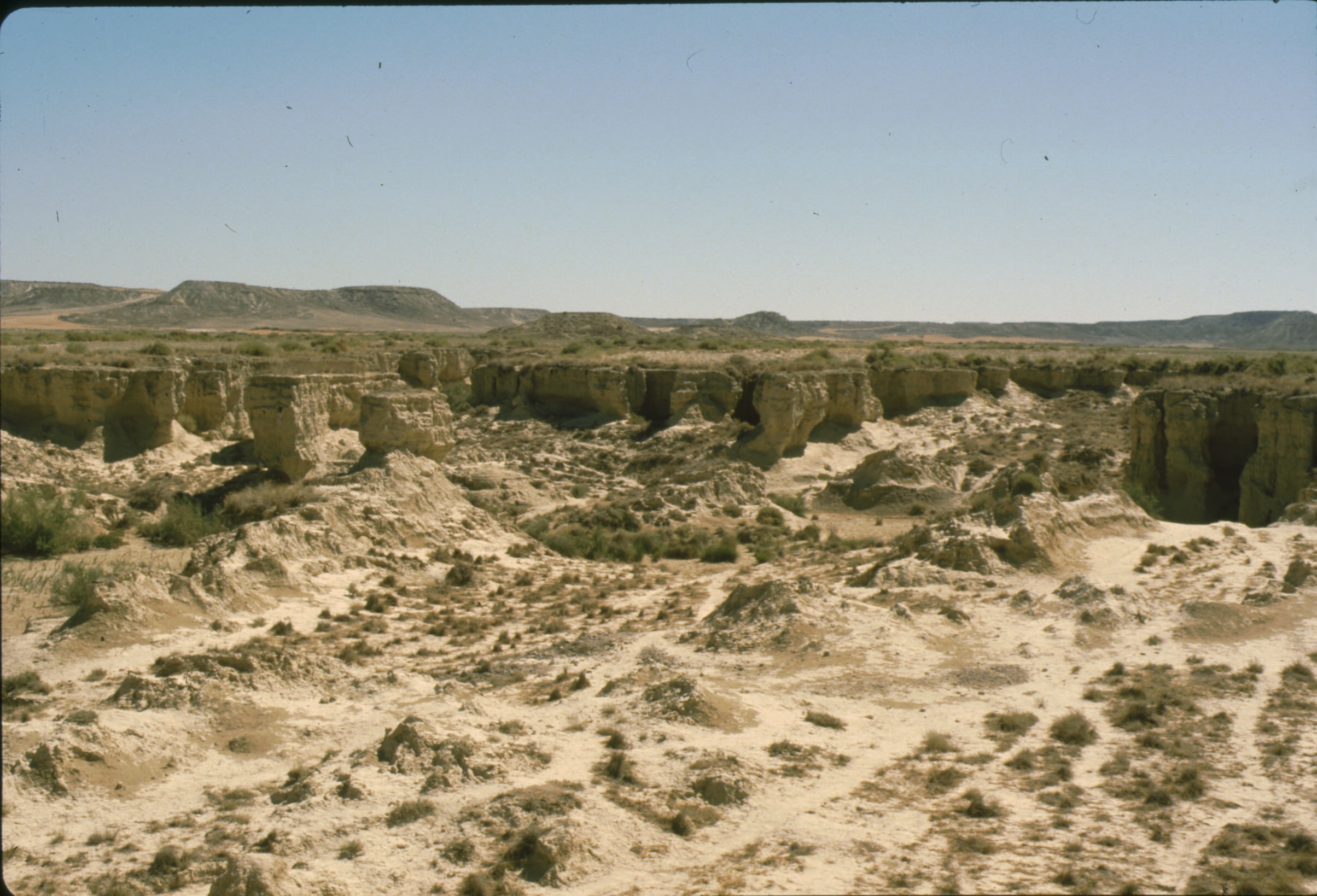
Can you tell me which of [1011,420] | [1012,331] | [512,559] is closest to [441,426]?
[512,559]

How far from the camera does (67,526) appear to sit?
51.0ft

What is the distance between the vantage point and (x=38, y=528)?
1512 cm

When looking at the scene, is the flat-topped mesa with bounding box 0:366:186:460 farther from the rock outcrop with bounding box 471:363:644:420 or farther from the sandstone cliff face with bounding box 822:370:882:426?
the sandstone cliff face with bounding box 822:370:882:426

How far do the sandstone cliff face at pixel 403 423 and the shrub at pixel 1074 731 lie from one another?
12.6m

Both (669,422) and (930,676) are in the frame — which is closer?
(930,676)

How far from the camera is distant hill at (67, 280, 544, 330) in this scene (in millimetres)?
90438

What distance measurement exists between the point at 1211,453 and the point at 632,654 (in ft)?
51.9

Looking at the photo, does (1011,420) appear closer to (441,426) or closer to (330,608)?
(441,426)

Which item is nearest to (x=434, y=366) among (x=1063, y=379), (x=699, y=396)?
(x=699, y=396)

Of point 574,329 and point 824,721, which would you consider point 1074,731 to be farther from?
point 574,329

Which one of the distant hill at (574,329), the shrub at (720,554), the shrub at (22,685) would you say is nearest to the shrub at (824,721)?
the shrub at (22,685)

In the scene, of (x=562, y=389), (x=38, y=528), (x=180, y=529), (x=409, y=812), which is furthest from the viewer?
(x=562, y=389)

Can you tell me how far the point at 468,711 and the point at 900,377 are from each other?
25980 mm

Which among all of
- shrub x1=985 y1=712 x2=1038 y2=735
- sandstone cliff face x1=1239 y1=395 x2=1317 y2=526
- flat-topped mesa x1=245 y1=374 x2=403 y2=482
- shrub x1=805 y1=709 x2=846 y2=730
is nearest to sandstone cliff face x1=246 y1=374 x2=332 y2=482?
flat-topped mesa x1=245 y1=374 x2=403 y2=482
